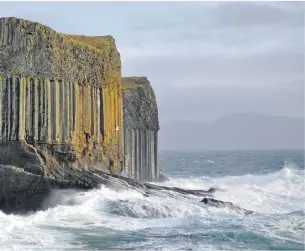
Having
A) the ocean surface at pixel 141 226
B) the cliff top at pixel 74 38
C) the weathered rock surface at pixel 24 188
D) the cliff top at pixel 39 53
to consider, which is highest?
the cliff top at pixel 74 38

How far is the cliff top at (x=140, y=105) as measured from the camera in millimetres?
40531

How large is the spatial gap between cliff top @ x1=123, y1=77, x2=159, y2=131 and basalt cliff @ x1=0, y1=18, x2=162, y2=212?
9.56 m

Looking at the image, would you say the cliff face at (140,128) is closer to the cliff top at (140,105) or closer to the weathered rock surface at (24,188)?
the cliff top at (140,105)

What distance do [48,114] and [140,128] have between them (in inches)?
592

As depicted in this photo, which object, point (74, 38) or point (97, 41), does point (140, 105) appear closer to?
point (97, 41)

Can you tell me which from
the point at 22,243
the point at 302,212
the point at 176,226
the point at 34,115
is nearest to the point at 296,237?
the point at 176,226

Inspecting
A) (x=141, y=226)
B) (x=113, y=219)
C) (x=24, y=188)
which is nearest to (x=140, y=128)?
(x=24, y=188)

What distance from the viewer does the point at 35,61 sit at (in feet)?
83.8

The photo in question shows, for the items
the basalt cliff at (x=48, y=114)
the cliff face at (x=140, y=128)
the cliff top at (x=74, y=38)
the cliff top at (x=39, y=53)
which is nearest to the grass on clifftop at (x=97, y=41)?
the cliff top at (x=74, y=38)

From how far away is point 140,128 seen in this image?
40.3 meters

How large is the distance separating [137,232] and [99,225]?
1.85 m

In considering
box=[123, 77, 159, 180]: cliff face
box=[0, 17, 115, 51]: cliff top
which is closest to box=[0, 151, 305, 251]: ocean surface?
box=[0, 17, 115, 51]: cliff top

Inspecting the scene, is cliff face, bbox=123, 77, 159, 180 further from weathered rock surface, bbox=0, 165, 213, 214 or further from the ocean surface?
weathered rock surface, bbox=0, 165, 213, 214

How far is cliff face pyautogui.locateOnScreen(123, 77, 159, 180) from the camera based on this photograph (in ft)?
125
